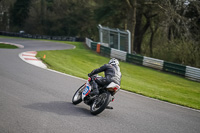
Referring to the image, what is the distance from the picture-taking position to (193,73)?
18.2 m

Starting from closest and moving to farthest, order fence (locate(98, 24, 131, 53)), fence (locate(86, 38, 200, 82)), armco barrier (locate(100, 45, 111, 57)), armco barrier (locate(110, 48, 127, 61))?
fence (locate(86, 38, 200, 82))
armco barrier (locate(110, 48, 127, 61))
fence (locate(98, 24, 131, 53))
armco barrier (locate(100, 45, 111, 57))

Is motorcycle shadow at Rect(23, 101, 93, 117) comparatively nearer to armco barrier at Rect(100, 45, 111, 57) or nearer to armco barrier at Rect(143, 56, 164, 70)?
armco barrier at Rect(143, 56, 164, 70)

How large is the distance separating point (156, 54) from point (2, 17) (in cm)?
5138

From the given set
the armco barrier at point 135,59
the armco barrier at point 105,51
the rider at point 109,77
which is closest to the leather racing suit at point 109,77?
the rider at point 109,77

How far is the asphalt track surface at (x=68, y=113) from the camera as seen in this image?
598 cm

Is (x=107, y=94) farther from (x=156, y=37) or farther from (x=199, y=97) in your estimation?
(x=156, y=37)

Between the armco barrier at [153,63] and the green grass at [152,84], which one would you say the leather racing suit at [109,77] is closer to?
the green grass at [152,84]

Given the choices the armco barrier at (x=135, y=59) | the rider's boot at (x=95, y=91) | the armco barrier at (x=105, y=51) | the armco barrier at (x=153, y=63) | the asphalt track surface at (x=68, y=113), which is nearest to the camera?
the asphalt track surface at (x=68, y=113)

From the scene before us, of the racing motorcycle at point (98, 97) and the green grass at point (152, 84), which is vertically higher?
the racing motorcycle at point (98, 97)

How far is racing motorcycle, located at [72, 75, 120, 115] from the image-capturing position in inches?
280

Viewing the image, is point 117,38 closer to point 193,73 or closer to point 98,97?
point 193,73

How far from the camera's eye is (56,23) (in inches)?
2625

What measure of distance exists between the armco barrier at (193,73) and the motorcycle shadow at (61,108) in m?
12.4

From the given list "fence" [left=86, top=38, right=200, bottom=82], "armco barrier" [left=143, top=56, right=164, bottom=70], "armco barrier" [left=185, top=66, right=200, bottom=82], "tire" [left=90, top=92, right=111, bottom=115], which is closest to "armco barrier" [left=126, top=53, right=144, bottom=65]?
"fence" [left=86, top=38, right=200, bottom=82]
